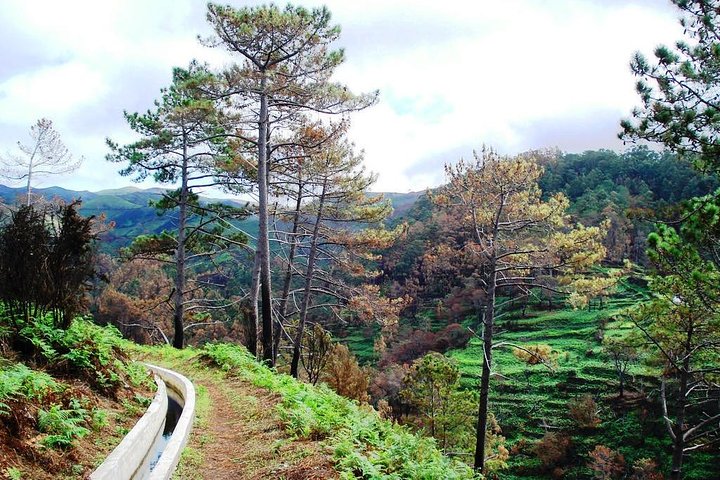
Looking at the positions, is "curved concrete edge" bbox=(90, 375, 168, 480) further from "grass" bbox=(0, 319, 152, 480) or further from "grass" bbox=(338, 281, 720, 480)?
"grass" bbox=(338, 281, 720, 480)

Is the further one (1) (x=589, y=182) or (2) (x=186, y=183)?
(1) (x=589, y=182)

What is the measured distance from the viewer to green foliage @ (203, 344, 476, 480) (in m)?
4.64

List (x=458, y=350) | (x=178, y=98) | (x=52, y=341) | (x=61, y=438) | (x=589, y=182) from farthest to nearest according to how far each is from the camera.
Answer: (x=589, y=182)
(x=458, y=350)
(x=178, y=98)
(x=52, y=341)
(x=61, y=438)

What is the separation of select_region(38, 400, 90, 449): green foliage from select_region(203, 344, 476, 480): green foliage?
91.1 inches

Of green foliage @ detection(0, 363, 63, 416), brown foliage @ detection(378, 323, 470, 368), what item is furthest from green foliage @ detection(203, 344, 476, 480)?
brown foliage @ detection(378, 323, 470, 368)

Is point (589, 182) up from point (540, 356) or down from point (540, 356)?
up

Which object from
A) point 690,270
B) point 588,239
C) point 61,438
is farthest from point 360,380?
point 61,438

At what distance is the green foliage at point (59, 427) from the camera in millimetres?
4090

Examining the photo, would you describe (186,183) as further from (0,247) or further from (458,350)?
(458,350)

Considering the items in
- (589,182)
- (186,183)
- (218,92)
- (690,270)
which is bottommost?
(690,270)

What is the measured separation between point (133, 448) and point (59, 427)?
674mm

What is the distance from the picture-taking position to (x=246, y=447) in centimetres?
600

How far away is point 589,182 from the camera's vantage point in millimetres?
96375

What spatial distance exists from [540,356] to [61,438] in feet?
39.5
